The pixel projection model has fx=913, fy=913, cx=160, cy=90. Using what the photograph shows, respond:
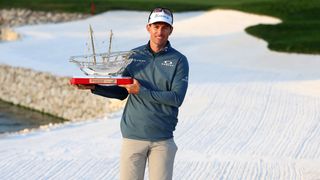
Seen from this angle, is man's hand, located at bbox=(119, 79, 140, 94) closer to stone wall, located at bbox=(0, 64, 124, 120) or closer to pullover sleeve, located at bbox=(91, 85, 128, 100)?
pullover sleeve, located at bbox=(91, 85, 128, 100)

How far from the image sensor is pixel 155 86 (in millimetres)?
6578

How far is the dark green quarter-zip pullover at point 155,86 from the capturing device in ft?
21.5

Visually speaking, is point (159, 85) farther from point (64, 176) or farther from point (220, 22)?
point (220, 22)

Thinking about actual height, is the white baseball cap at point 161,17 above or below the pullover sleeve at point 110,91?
above

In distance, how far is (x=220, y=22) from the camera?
32.9m

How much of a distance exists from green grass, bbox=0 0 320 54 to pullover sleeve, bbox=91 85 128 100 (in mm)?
17923

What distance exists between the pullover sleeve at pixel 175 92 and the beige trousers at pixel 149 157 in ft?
1.12

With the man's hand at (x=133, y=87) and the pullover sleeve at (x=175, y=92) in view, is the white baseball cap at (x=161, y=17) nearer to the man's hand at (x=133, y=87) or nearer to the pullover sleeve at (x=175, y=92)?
the pullover sleeve at (x=175, y=92)

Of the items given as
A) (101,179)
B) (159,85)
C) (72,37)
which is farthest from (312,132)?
(72,37)

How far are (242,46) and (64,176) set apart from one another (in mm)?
16133

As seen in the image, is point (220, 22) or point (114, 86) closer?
point (114, 86)

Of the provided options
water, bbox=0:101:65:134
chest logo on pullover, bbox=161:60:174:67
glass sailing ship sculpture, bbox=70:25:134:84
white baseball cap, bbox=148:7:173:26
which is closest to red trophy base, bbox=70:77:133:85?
glass sailing ship sculpture, bbox=70:25:134:84

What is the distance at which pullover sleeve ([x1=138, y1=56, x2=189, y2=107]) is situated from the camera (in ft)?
21.1

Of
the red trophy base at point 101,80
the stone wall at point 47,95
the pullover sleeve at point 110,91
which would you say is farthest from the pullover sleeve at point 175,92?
the stone wall at point 47,95
